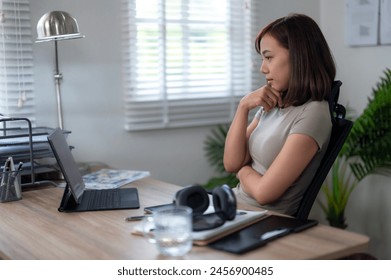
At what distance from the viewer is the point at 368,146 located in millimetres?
3086

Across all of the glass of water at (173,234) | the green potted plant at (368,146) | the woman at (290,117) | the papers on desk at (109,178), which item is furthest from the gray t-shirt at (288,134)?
the green potted plant at (368,146)

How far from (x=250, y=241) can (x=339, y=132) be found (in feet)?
2.30

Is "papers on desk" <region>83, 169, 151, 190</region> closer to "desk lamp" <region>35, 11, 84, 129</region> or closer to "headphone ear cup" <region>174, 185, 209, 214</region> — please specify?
"desk lamp" <region>35, 11, 84, 129</region>

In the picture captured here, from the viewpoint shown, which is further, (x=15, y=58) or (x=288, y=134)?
(x=15, y=58)

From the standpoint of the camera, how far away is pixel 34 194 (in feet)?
7.29

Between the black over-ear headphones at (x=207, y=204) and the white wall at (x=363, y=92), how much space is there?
6.38 feet

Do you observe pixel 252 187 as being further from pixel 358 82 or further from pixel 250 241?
pixel 358 82

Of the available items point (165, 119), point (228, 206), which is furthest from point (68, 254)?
point (165, 119)

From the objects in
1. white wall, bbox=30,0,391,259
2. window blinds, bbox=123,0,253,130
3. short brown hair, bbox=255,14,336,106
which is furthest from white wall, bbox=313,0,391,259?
short brown hair, bbox=255,14,336,106

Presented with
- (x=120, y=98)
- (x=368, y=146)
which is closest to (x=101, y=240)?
(x=120, y=98)

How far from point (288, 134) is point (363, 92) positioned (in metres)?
1.59

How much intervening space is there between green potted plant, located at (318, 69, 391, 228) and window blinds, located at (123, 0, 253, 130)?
0.71 meters

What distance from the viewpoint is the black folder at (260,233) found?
1436 mm

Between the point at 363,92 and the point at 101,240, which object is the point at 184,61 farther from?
the point at 101,240
